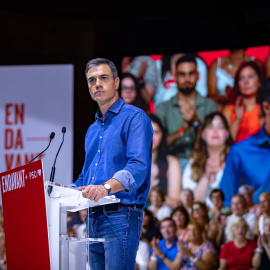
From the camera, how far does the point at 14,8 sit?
6289mm

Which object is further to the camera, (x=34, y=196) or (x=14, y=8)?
(x=14, y=8)

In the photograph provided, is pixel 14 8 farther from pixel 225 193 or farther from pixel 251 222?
pixel 251 222

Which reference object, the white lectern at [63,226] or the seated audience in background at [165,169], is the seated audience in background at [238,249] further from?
the white lectern at [63,226]

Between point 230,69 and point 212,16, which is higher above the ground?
point 212,16

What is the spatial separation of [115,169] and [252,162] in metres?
3.75

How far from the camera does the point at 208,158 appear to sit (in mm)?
5898

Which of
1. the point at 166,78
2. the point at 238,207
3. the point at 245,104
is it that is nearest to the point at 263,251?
the point at 238,207

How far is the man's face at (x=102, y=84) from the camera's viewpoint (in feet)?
7.64

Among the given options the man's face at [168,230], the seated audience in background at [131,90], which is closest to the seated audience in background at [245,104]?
the seated audience in background at [131,90]

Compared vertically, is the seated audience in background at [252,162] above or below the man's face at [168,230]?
above

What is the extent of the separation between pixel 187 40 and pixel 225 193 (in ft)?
5.92

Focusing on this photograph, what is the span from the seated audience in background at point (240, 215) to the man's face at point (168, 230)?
57 cm

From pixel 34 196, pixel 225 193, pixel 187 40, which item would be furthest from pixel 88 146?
pixel 187 40

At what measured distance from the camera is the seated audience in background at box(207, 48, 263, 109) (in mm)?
5906
